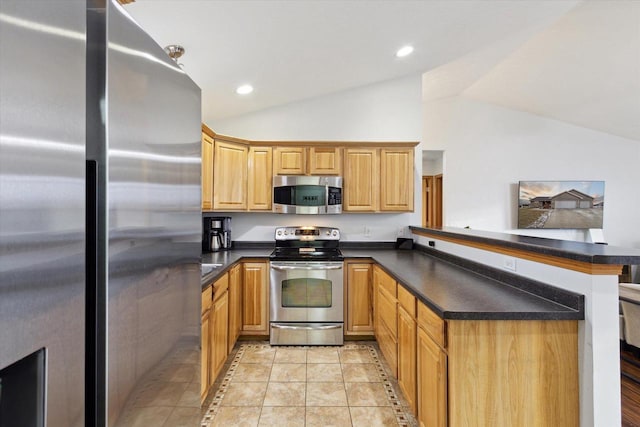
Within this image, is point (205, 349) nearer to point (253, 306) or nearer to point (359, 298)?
point (253, 306)

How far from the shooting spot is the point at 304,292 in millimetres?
3316

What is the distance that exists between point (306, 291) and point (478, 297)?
6.34 feet

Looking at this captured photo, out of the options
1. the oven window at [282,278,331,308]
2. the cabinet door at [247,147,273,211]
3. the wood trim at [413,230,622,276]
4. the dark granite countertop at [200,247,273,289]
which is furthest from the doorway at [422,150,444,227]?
the wood trim at [413,230,622,276]

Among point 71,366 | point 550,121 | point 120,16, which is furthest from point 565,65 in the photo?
point 71,366

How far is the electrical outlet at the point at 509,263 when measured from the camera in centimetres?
194

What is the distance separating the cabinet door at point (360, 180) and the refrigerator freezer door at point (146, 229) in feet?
8.93

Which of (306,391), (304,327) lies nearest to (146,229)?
(306,391)

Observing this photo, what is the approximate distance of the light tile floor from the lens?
215 cm

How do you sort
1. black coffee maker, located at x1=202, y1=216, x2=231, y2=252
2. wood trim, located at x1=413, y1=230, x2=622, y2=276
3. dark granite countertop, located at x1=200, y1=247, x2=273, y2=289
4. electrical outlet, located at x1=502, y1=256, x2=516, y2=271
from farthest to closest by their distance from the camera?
1. black coffee maker, located at x1=202, y1=216, x2=231, y2=252
2. dark granite countertop, located at x1=200, y1=247, x2=273, y2=289
3. electrical outlet, located at x1=502, y1=256, x2=516, y2=271
4. wood trim, located at x1=413, y1=230, x2=622, y2=276

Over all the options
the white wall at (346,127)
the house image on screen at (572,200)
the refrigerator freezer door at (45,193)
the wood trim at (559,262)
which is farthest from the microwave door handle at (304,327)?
the house image on screen at (572,200)

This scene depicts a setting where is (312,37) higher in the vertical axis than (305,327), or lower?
higher

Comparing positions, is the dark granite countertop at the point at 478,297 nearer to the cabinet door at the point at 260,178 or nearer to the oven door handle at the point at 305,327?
the oven door handle at the point at 305,327

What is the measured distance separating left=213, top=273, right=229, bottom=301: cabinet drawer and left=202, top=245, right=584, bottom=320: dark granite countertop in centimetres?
8

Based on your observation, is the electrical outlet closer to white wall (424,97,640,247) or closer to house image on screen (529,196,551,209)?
white wall (424,97,640,247)
